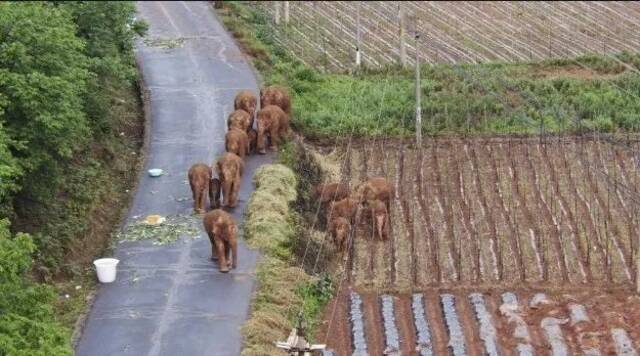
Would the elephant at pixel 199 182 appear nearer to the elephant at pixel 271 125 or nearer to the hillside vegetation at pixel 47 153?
the hillside vegetation at pixel 47 153

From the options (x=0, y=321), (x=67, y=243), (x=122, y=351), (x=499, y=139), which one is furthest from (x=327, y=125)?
(x=0, y=321)

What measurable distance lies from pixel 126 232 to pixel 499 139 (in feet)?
37.0


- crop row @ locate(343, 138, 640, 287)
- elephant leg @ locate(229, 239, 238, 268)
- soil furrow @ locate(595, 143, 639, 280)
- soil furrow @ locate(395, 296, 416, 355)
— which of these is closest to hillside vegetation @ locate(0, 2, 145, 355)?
elephant leg @ locate(229, 239, 238, 268)

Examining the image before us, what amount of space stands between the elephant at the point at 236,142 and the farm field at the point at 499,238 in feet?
8.78

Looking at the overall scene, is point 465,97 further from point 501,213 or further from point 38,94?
point 38,94

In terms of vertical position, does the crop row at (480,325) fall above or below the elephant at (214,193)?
below

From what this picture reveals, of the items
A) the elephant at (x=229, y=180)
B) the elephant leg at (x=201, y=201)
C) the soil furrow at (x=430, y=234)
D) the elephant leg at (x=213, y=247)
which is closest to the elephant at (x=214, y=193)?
the elephant at (x=229, y=180)

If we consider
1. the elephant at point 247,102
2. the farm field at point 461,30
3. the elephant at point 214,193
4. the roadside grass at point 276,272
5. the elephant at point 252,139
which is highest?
the farm field at point 461,30

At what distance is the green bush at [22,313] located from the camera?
50.0 ft

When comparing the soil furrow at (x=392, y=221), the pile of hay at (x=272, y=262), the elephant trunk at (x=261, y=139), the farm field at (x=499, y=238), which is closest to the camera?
the pile of hay at (x=272, y=262)

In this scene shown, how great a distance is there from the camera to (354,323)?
67.4 feet

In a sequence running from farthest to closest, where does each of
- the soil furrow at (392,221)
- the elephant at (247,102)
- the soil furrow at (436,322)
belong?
the elephant at (247,102) < the soil furrow at (392,221) < the soil furrow at (436,322)

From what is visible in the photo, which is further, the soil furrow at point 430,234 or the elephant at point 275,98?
the elephant at point 275,98

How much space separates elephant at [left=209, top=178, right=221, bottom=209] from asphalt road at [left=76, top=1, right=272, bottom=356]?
551mm
